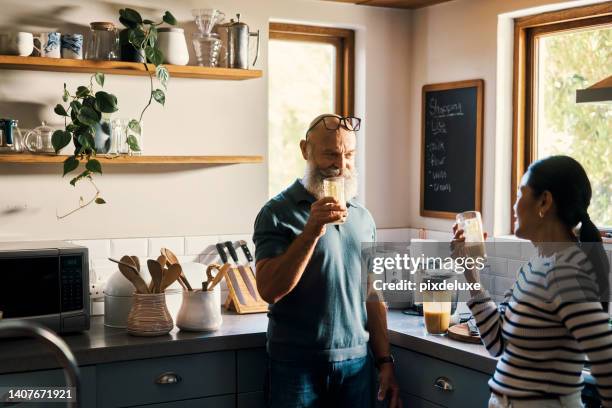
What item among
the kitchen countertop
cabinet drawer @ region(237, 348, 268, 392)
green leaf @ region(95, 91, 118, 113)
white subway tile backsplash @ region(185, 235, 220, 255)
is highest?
green leaf @ region(95, 91, 118, 113)

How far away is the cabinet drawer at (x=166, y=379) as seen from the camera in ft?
9.86

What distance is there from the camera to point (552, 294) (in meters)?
2.04

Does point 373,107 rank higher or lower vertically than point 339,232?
higher

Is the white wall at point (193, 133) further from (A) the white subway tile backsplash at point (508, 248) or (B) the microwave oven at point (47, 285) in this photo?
(A) the white subway tile backsplash at point (508, 248)

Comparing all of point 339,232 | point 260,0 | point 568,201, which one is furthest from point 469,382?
point 260,0

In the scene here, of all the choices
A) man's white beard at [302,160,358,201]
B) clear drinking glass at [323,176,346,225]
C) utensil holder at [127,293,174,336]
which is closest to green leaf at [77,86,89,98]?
utensil holder at [127,293,174,336]

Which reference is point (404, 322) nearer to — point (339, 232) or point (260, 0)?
point (339, 232)

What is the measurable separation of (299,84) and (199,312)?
149 cm

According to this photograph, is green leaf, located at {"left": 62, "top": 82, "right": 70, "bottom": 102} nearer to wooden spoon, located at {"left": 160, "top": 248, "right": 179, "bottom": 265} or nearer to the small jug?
the small jug

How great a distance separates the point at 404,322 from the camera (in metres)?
3.48

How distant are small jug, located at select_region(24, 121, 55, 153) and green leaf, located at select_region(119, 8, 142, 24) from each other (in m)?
0.58

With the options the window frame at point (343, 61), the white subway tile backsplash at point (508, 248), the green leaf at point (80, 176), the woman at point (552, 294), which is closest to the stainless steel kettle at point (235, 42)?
the window frame at point (343, 61)

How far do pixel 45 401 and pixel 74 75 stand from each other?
4.66 ft

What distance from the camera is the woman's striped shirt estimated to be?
194 centimetres
